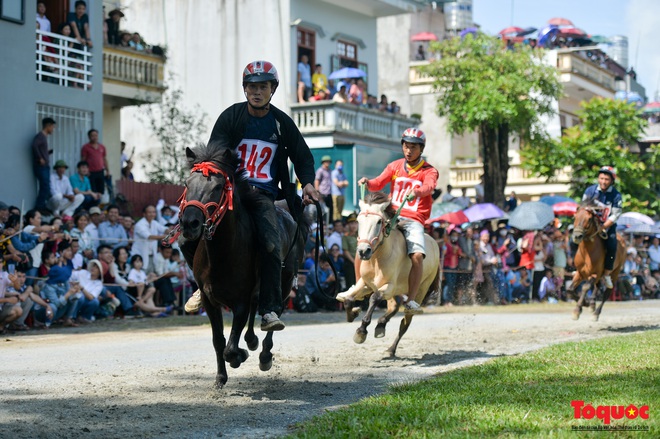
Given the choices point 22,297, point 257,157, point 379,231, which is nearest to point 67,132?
point 22,297

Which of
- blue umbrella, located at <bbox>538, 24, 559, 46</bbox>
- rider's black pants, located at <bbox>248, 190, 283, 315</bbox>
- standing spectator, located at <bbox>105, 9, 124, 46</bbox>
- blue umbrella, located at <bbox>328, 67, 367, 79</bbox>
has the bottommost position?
rider's black pants, located at <bbox>248, 190, 283, 315</bbox>

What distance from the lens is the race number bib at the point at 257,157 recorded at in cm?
953

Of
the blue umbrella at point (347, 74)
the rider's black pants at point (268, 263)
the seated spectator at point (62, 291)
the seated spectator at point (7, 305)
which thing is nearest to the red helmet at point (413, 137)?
the rider's black pants at point (268, 263)

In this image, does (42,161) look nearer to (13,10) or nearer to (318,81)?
(13,10)

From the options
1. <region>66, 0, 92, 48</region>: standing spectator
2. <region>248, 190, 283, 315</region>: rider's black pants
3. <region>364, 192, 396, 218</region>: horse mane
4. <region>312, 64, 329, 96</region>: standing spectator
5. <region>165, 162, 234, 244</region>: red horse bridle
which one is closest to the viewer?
<region>165, 162, 234, 244</region>: red horse bridle

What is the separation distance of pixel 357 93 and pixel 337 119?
5.79ft

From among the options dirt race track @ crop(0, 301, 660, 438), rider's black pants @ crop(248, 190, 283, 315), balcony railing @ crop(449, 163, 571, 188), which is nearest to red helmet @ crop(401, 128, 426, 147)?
dirt race track @ crop(0, 301, 660, 438)

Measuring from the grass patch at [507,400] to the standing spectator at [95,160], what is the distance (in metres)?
12.9

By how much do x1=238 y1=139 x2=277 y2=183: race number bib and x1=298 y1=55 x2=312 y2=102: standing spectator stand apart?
24816 millimetres

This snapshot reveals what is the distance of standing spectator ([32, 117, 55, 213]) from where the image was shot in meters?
20.3

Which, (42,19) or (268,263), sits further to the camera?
(42,19)

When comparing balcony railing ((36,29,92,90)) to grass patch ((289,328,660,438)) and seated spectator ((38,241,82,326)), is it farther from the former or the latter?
grass patch ((289,328,660,438))

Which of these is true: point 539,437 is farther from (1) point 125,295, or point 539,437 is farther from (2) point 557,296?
(2) point 557,296

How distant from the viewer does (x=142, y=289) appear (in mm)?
19375
